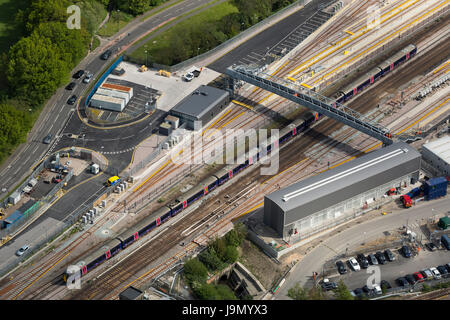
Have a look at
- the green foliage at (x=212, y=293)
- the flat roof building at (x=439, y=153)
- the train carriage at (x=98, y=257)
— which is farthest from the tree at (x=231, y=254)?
the flat roof building at (x=439, y=153)

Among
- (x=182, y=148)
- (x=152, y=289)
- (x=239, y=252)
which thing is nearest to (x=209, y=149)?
(x=182, y=148)

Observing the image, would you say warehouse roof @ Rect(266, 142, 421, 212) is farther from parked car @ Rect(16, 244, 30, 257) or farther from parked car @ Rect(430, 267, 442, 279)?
parked car @ Rect(16, 244, 30, 257)

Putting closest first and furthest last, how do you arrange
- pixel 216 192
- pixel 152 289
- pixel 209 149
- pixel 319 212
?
1. pixel 152 289
2. pixel 319 212
3. pixel 216 192
4. pixel 209 149

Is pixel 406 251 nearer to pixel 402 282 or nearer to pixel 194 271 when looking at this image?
pixel 402 282

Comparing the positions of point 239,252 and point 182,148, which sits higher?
point 182,148

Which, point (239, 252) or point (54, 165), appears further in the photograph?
point (54, 165)

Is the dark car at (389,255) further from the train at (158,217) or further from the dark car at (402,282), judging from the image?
the train at (158,217)

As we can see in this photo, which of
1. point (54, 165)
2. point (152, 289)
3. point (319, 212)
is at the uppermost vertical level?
point (54, 165)

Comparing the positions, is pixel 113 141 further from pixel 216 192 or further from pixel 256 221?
pixel 256 221

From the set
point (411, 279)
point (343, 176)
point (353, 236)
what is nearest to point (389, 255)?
point (411, 279)
